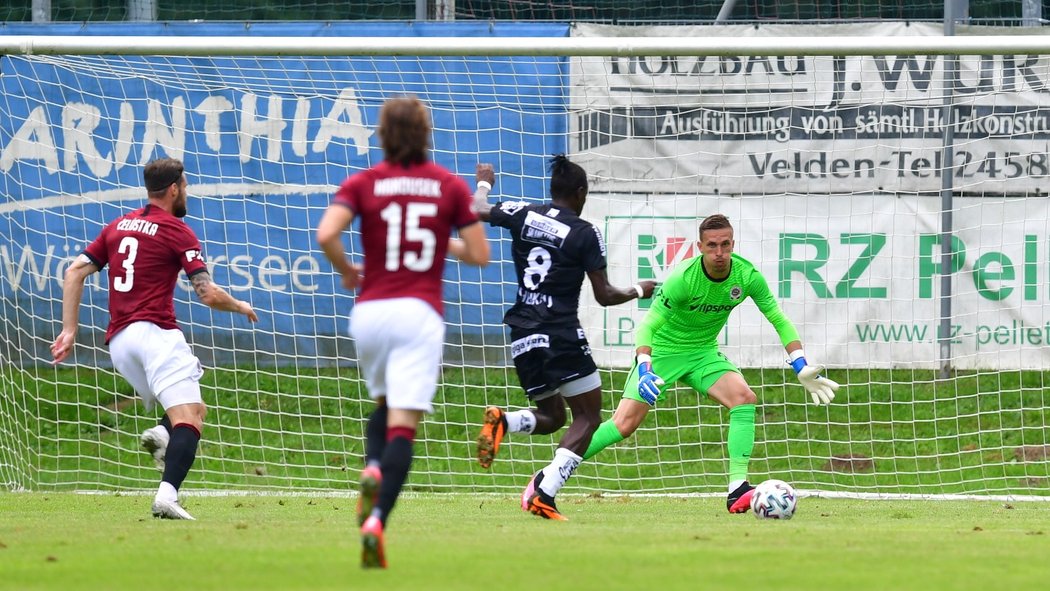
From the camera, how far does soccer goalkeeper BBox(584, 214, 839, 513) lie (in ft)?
30.9

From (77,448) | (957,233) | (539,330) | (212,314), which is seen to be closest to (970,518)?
(539,330)

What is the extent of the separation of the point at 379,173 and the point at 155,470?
8.34m

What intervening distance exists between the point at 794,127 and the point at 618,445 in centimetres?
332

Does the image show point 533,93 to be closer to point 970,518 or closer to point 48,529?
point 970,518

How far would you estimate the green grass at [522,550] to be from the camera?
17.5ft

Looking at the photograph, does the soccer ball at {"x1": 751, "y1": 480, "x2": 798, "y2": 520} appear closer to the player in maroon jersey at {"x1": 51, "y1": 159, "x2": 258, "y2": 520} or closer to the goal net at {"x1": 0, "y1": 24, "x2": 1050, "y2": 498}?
the player in maroon jersey at {"x1": 51, "y1": 159, "x2": 258, "y2": 520}

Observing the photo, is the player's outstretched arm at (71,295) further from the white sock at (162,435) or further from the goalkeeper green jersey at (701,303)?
the goalkeeper green jersey at (701,303)

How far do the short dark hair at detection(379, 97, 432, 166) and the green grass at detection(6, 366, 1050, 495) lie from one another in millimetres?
6704

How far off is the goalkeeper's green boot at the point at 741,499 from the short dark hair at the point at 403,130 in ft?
13.9

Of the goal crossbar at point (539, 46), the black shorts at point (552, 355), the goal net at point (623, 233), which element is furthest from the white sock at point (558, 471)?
the goal net at point (623, 233)

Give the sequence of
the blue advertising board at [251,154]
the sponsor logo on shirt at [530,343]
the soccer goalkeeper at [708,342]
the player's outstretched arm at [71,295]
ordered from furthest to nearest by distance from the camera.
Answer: the blue advertising board at [251,154] < the soccer goalkeeper at [708,342] < the sponsor logo on shirt at [530,343] < the player's outstretched arm at [71,295]

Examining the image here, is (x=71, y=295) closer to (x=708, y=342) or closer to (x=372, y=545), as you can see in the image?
(x=372, y=545)

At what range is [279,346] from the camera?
1299 cm

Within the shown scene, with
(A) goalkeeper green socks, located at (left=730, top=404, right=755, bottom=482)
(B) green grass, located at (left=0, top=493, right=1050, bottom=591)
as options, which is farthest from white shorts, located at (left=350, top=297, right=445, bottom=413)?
(A) goalkeeper green socks, located at (left=730, top=404, right=755, bottom=482)
